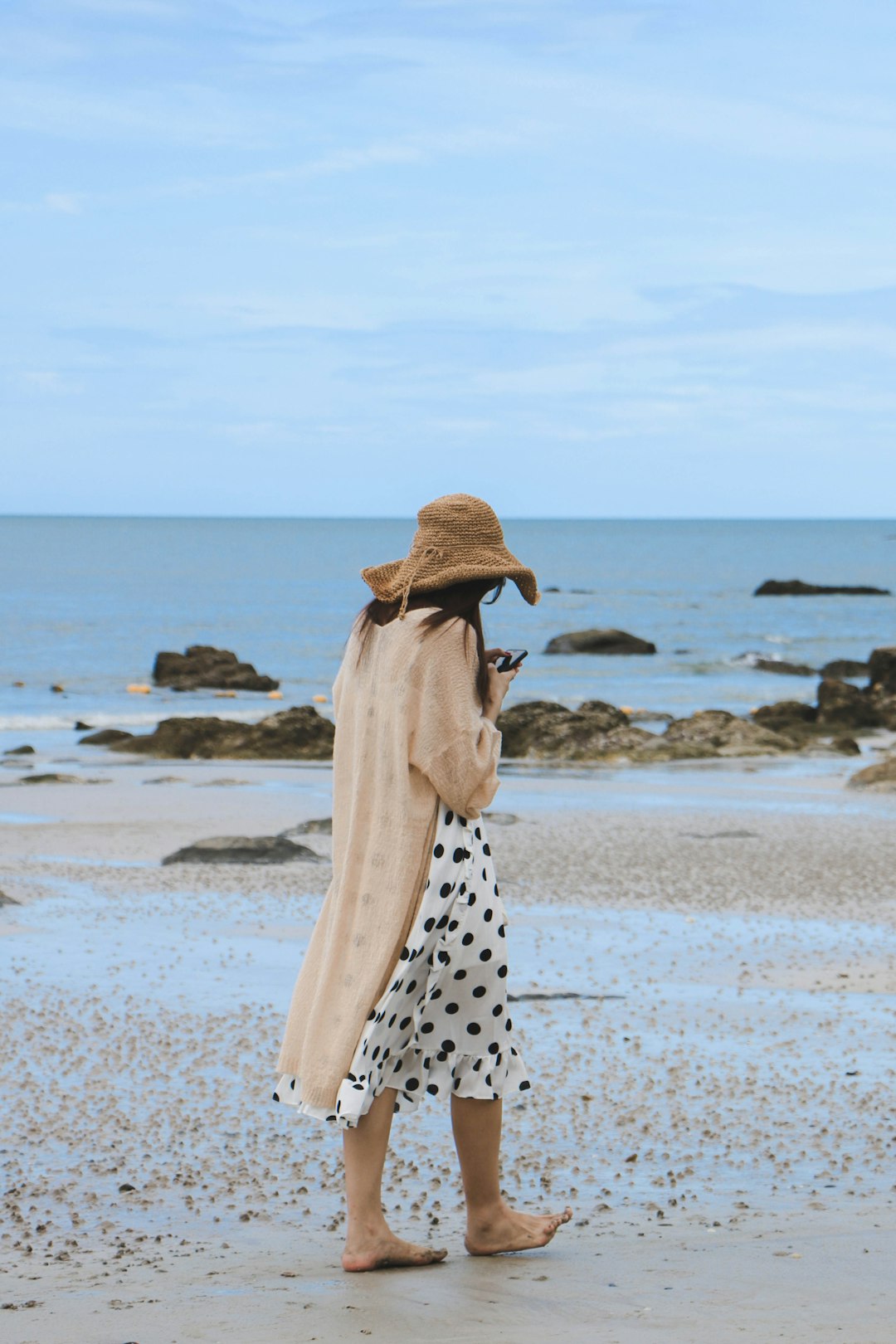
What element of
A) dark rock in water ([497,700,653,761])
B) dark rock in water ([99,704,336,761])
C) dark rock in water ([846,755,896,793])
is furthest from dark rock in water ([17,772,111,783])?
dark rock in water ([846,755,896,793])

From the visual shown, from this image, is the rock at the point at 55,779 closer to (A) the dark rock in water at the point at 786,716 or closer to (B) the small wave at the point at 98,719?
(B) the small wave at the point at 98,719

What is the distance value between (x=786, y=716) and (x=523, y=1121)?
2179 cm

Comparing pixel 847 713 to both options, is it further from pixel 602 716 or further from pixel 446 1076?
pixel 446 1076

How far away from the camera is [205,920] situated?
8.62 m

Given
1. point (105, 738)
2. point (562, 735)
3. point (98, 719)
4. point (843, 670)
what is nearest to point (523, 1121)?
point (562, 735)

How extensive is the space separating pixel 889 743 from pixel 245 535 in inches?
6624

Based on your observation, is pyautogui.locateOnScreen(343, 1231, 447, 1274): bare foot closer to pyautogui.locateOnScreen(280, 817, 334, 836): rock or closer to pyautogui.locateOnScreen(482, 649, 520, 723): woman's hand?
pyautogui.locateOnScreen(482, 649, 520, 723): woman's hand

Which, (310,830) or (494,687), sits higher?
(494,687)

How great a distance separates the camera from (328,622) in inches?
2350

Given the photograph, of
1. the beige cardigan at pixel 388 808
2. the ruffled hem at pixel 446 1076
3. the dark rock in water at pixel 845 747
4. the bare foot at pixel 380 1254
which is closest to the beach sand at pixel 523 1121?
the bare foot at pixel 380 1254

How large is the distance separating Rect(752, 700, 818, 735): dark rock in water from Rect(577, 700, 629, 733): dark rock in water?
3.08 meters

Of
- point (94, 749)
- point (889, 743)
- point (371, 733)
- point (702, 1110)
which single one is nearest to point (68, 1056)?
point (702, 1110)

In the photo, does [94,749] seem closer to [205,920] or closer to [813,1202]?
[205,920]

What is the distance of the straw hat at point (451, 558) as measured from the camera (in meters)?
3.88
